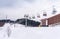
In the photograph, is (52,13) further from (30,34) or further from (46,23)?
(30,34)

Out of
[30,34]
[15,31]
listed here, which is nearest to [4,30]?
[15,31]

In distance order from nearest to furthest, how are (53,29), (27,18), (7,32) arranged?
(53,29), (7,32), (27,18)

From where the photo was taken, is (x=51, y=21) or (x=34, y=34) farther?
(x=51, y=21)

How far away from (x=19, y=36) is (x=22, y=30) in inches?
10.5

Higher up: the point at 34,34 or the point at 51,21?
the point at 34,34

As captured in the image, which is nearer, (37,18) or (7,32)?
(7,32)

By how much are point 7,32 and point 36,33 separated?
45.8 inches

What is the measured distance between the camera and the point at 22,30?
5.29 m

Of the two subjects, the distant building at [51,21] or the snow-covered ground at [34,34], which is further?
the distant building at [51,21]

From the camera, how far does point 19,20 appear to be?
50.5 ft

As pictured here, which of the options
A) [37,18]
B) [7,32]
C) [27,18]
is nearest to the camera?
[7,32]

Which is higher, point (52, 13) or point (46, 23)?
point (52, 13)

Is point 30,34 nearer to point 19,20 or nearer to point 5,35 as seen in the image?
point 5,35

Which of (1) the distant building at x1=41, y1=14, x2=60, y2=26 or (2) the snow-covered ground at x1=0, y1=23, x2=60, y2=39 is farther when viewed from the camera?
(1) the distant building at x1=41, y1=14, x2=60, y2=26
